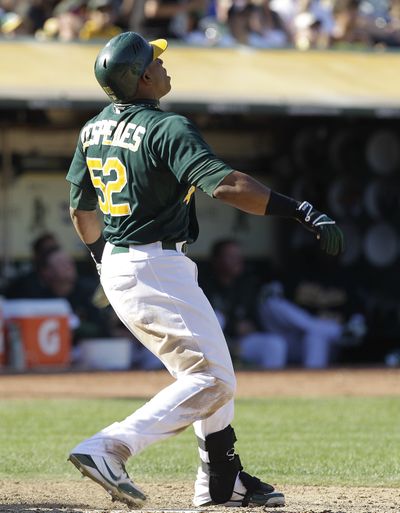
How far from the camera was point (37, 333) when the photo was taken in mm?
11703

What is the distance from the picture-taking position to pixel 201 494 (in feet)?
16.2

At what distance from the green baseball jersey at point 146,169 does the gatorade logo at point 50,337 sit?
6.97 m

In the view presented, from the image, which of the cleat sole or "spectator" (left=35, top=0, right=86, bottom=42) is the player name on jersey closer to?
the cleat sole

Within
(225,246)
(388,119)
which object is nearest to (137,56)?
(225,246)

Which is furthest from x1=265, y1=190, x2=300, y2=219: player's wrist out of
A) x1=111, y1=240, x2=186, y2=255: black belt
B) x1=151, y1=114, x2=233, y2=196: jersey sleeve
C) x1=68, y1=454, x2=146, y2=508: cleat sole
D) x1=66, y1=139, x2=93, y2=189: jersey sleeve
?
x1=68, y1=454, x2=146, y2=508: cleat sole

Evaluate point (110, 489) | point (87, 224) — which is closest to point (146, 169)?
point (87, 224)

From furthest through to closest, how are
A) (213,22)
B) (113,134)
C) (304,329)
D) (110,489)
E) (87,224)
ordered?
(213,22), (304,329), (87,224), (113,134), (110,489)

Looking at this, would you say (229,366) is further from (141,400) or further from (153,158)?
(141,400)

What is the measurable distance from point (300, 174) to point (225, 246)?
5.59 feet

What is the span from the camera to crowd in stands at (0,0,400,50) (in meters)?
12.7

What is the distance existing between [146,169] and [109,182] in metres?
0.22

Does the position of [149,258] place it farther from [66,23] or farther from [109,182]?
[66,23]

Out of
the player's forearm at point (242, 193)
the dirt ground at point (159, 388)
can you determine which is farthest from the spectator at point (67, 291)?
the player's forearm at point (242, 193)

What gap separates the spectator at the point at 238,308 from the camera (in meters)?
12.7
